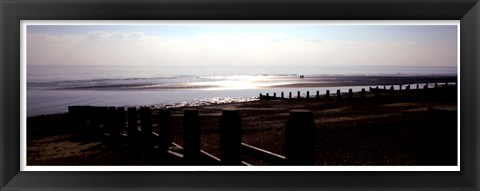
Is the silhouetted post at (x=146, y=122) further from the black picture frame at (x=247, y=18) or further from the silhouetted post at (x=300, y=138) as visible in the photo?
the silhouetted post at (x=300, y=138)

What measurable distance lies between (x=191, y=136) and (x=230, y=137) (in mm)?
291

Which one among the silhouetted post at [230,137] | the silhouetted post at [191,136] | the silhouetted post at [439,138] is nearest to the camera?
the silhouetted post at [439,138]

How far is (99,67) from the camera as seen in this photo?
99.4 inches

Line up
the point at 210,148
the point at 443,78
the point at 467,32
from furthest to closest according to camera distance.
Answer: the point at 210,148 → the point at 443,78 → the point at 467,32

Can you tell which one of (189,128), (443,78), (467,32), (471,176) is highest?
(467,32)

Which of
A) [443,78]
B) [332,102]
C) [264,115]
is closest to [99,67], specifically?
[264,115]

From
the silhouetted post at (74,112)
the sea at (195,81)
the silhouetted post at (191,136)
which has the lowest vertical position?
the silhouetted post at (191,136)

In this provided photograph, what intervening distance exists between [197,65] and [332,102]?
0.72 metres

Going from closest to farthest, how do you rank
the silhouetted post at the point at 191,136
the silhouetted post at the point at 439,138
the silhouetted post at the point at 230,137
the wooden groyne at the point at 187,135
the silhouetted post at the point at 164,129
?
the silhouetted post at the point at 439,138 < the wooden groyne at the point at 187,135 < the silhouetted post at the point at 230,137 < the silhouetted post at the point at 191,136 < the silhouetted post at the point at 164,129

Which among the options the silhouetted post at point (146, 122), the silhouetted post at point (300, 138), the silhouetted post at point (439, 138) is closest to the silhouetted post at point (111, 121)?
the silhouetted post at point (146, 122)

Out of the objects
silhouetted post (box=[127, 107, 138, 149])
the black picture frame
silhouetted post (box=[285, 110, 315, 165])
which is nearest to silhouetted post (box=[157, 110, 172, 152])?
silhouetted post (box=[127, 107, 138, 149])

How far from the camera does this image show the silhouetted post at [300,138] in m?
2.00

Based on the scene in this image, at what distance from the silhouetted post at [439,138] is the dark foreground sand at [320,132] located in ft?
0.63

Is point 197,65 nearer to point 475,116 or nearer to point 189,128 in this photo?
point 189,128
